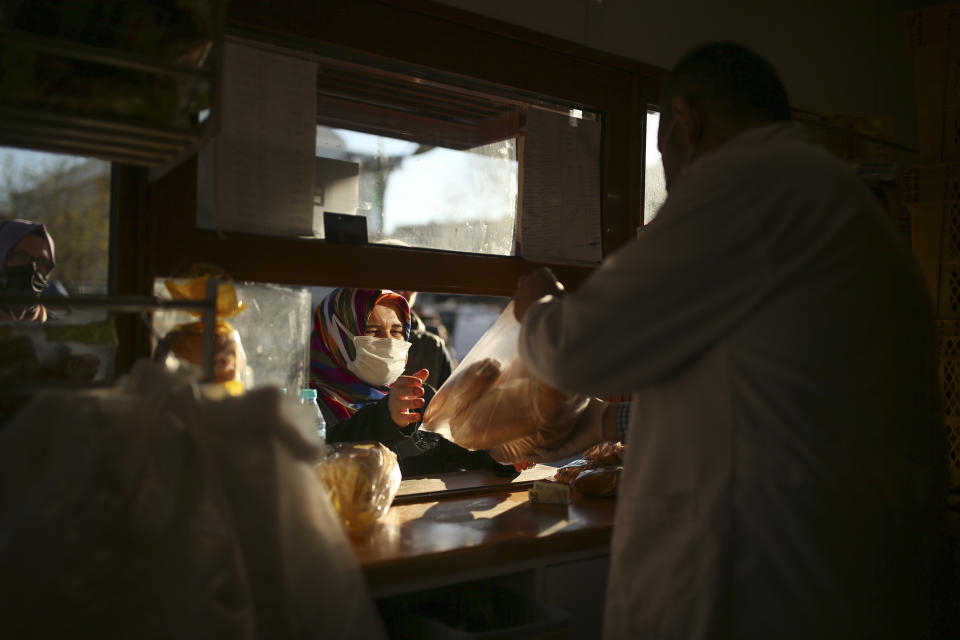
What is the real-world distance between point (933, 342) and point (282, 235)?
117 cm

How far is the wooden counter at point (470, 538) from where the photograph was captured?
4.18 feet

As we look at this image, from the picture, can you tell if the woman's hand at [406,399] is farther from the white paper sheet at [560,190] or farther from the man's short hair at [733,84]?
the man's short hair at [733,84]

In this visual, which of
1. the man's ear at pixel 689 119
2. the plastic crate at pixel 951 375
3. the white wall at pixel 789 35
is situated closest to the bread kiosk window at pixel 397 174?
the white wall at pixel 789 35

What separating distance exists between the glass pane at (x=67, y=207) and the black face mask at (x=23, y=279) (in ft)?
0.06

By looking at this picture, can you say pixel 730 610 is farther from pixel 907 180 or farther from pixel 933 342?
pixel 907 180

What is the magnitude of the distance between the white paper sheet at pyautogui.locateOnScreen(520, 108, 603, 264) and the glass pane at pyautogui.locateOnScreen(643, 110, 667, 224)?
0.21 metres

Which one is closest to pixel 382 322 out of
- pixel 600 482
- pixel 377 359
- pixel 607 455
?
pixel 377 359

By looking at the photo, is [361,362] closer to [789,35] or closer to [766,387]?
[766,387]

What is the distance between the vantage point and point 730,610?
1083 mm

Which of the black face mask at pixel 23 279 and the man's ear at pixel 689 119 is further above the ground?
the man's ear at pixel 689 119

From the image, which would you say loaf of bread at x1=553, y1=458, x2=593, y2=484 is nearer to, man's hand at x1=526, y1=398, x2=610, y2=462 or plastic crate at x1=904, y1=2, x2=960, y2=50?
man's hand at x1=526, y1=398, x2=610, y2=462

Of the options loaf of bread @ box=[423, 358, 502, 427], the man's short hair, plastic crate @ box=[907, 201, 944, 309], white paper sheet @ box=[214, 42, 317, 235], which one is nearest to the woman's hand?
loaf of bread @ box=[423, 358, 502, 427]

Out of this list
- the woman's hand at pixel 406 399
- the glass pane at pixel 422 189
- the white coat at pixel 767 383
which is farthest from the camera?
the woman's hand at pixel 406 399

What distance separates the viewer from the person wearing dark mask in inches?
51.8
